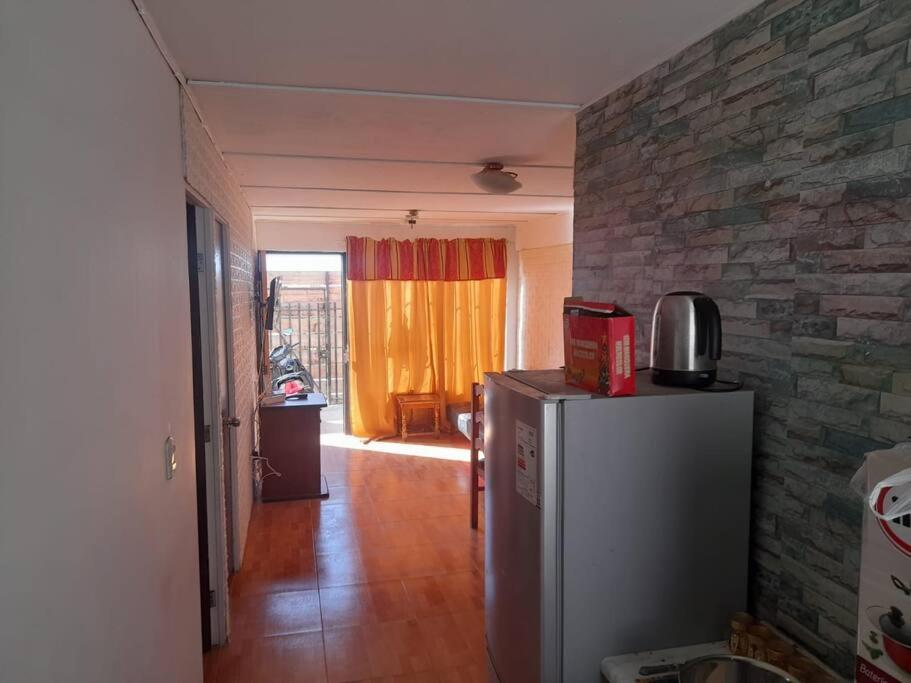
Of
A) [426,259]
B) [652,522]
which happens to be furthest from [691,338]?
[426,259]

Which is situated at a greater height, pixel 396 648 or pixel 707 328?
pixel 707 328

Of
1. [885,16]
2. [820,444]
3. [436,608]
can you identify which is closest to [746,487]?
[820,444]

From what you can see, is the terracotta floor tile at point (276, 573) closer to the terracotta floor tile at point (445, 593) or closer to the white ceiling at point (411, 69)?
the terracotta floor tile at point (445, 593)

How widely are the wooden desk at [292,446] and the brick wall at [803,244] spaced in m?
3.28

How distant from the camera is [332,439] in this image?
663 centimetres

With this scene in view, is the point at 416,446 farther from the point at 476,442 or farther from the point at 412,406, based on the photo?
the point at 476,442

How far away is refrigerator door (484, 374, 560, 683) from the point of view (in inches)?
59.9

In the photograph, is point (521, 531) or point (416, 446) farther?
point (416, 446)

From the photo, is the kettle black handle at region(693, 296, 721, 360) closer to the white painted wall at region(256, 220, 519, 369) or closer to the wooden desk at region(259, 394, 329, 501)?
the wooden desk at region(259, 394, 329, 501)

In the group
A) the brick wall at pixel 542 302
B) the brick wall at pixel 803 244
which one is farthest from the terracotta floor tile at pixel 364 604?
the brick wall at pixel 542 302

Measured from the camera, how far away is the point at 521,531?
1.65 metres

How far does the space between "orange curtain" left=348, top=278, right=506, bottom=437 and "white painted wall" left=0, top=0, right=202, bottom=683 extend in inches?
193

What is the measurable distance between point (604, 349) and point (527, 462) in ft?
1.13

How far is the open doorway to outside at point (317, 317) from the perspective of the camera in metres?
6.67
